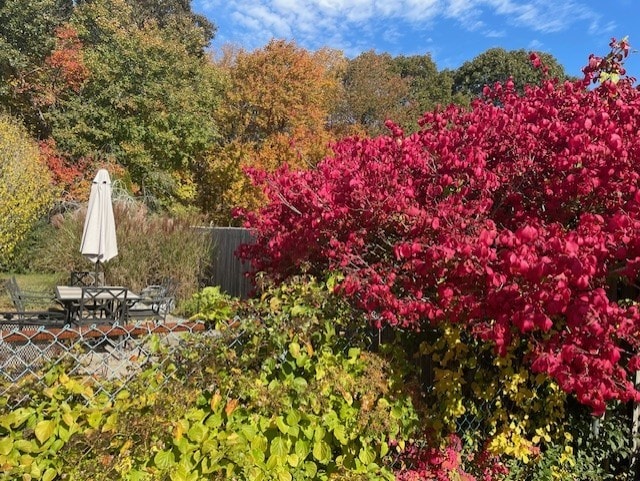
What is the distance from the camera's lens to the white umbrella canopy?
283 inches

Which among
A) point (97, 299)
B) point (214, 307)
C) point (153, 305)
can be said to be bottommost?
point (153, 305)

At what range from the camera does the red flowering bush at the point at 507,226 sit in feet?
6.57

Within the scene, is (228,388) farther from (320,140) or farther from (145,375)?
(320,140)

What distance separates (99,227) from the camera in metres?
7.29

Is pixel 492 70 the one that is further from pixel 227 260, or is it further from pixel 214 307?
pixel 214 307

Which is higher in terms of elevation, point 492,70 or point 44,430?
point 492,70

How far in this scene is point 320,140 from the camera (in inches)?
736

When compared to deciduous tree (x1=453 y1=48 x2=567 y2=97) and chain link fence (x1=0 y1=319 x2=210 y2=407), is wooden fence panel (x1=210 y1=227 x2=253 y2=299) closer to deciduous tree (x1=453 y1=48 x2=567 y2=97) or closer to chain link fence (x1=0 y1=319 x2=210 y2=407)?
chain link fence (x1=0 y1=319 x2=210 y2=407)

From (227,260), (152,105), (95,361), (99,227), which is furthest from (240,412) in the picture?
(152,105)

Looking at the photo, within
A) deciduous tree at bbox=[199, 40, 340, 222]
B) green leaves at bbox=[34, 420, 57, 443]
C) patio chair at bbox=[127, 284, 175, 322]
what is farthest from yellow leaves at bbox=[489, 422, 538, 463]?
deciduous tree at bbox=[199, 40, 340, 222]

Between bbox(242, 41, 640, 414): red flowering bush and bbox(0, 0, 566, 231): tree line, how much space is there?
12453mm

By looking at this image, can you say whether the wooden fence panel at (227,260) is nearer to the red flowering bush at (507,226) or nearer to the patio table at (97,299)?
the patio table at (97,299)

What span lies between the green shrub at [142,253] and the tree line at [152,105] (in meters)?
5.10

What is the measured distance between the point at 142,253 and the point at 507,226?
806 cm
